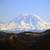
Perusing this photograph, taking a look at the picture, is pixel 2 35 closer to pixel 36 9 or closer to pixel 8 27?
pixel 8 27

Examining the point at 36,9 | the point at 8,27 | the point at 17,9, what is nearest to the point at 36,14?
the point at 36,9

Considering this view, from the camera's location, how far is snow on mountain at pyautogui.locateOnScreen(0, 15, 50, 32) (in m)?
2.01

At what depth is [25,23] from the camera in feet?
6.63

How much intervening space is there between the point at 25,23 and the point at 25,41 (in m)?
0.32

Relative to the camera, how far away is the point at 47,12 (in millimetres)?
2018

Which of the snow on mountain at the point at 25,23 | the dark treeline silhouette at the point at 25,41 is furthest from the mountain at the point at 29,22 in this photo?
the dark treeline silhouette at the point at 25,41

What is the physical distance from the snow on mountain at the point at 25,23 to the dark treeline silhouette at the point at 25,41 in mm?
151

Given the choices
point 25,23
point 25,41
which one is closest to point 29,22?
point 25,23

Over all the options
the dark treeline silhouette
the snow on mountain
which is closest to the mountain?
the snow on mountain

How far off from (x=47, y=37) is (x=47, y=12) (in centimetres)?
41

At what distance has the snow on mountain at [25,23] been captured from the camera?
2.01 meters

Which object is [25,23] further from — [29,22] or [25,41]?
[25,41]

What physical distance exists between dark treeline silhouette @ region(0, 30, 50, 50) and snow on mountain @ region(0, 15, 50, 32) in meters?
0.15

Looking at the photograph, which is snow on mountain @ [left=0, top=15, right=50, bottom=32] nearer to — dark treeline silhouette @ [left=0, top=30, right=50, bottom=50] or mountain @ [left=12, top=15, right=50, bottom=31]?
mountain @ [left=12, top=15, right=50, bottom=31]
